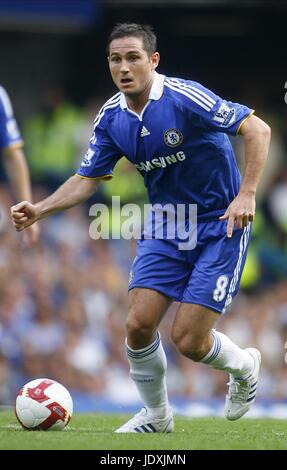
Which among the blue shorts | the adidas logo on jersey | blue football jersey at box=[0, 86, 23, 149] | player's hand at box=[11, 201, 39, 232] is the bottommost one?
the blue shorts

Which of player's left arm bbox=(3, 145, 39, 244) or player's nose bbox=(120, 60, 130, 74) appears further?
player's left arm bbox=(3, 145, 39, 244)

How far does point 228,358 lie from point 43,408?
130 centimetres

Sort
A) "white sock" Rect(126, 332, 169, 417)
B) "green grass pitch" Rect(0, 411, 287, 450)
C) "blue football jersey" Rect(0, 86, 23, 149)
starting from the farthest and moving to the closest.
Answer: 1. "blue football jersey" Rect(0, 86, 23, 149)
2. "white sock" Rect(126, 332, 169, 417)
3. "green grass pitch" Rect(0, 411, 287, 450)

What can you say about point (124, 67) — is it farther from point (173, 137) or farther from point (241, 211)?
point (241, 211)

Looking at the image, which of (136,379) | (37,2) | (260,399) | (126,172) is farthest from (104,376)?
(136,379)

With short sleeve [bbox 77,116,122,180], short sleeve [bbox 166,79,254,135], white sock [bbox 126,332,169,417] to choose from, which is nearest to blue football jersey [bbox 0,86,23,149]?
short sleeve [bbox 77,116,122,180]

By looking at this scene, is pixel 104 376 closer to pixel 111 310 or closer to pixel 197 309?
pixel 111 310

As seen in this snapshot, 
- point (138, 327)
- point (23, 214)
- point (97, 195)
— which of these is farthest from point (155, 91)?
point (97, 195)

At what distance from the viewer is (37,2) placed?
1639cm

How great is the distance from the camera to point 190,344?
7512 mm

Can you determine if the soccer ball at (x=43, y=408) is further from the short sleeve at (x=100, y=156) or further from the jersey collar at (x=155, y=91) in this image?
the jersey collar at (x=155, y=91)

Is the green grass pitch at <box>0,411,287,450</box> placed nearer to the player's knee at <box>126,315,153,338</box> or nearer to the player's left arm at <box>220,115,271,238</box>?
the player's knee at <box>126,315,153,338</box>

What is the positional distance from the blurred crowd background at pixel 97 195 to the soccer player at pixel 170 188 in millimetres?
6139

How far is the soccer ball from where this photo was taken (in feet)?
25.0
